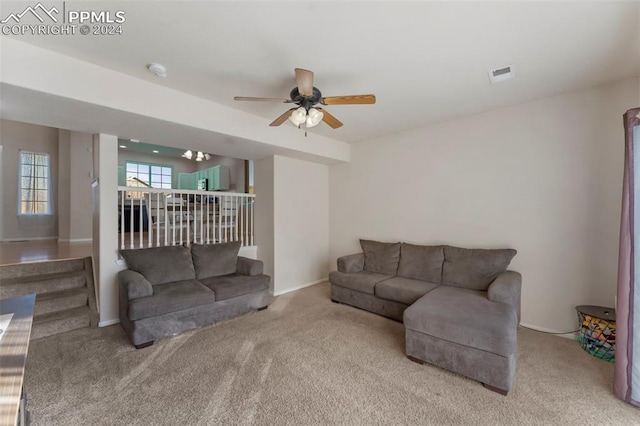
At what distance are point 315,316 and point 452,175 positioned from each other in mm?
2756

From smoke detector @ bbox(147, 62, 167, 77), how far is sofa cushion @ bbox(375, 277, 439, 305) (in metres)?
3.33

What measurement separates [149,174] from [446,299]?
398 inches

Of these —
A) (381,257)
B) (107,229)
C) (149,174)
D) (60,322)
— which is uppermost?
(149,174)

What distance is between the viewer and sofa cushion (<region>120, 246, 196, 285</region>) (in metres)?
3.08

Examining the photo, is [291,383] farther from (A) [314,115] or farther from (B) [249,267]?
(A) [314,115]

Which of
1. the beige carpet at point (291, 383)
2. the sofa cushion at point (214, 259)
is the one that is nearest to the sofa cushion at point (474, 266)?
the beige carpet at point (291, 383)

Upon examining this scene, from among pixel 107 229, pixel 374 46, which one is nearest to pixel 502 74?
pixel 374 46

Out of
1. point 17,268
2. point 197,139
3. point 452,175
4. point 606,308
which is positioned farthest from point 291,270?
point 606,308

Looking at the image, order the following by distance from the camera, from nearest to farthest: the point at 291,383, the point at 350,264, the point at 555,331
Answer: the point at 291,383 < the point at 555,331 < the point at 350,264

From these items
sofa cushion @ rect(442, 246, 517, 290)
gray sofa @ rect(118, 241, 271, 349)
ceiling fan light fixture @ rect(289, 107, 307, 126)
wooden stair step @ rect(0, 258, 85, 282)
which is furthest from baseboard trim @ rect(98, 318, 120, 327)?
sofa cushion @ rect(442, 246, 517, 290)

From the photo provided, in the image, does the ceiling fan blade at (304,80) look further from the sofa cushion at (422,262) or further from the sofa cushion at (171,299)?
the sofa cushion at (422,262)

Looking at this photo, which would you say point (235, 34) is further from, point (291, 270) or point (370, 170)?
point (291, 270)

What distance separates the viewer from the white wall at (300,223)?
14.3 ft

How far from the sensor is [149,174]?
9.12 m
